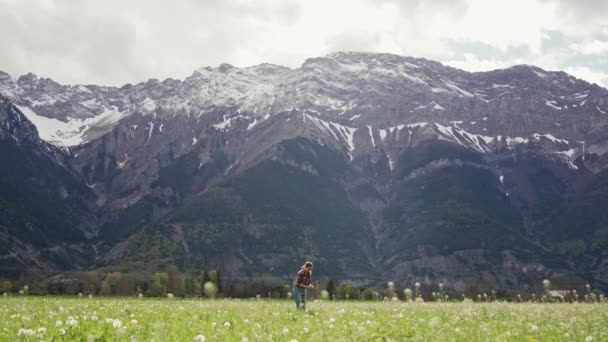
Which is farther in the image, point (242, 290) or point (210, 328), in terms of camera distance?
point (242, 290)

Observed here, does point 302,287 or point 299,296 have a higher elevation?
point 302,287

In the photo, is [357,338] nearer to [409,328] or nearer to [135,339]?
[409,328]

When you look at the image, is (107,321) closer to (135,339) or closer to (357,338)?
(135,339)

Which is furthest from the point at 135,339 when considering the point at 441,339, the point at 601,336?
the point at 601,336

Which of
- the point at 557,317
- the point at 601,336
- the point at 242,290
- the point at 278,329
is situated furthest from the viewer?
the point at 242,290

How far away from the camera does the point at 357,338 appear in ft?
41.0

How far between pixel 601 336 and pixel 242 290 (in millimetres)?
146924

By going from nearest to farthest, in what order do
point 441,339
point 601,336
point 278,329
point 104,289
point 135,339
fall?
point 135,339
point 441,339
point 601,336
point 278,329
point 104,289

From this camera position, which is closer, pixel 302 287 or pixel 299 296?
pixel 299 296

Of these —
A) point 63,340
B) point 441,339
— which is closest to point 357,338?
point 441,339

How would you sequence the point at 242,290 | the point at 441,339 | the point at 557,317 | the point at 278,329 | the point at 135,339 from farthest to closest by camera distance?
the point at 242,290 < the point at 557,317 < the point at 278,329 < the point at 441,339 < the point at 135,339

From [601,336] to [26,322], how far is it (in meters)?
15.7

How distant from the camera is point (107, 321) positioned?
14.1m

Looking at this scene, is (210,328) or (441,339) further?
(210,328)
